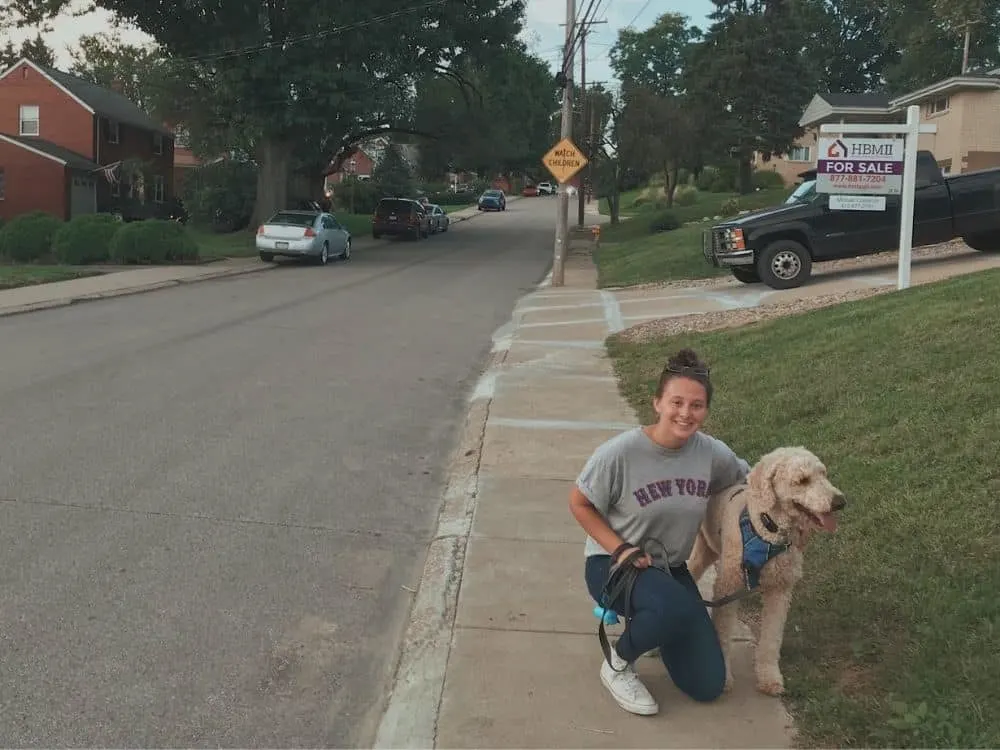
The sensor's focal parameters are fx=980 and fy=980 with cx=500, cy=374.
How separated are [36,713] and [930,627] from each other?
3378 millimetres

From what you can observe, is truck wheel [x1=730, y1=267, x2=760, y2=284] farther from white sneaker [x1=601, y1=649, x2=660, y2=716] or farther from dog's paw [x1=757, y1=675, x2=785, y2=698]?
white sneaker [x1=601, y1=649, x2=660, y2=716]

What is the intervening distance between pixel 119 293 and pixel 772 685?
17.1 m

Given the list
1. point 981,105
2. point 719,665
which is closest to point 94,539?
point 719,665

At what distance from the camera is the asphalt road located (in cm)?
373

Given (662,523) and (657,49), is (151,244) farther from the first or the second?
(657,49)

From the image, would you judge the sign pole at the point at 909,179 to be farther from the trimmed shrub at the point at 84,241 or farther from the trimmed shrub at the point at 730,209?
the trimmed shrub at the point at 730,209

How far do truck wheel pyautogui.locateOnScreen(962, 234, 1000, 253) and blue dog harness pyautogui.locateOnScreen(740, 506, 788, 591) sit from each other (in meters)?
15.1

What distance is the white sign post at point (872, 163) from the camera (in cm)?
1332

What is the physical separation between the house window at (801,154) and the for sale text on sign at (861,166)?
4668cm

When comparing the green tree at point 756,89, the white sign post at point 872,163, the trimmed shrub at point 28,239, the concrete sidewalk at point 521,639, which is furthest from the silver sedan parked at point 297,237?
the green tree at point 756,89

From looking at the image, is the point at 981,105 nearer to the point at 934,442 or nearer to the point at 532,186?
the point at 934,442

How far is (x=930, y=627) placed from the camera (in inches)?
150

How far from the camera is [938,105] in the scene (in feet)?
129

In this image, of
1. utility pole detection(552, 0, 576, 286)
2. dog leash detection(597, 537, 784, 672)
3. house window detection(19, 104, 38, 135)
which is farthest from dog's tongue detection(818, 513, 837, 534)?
house window detection(19, 104, 38, 135)
